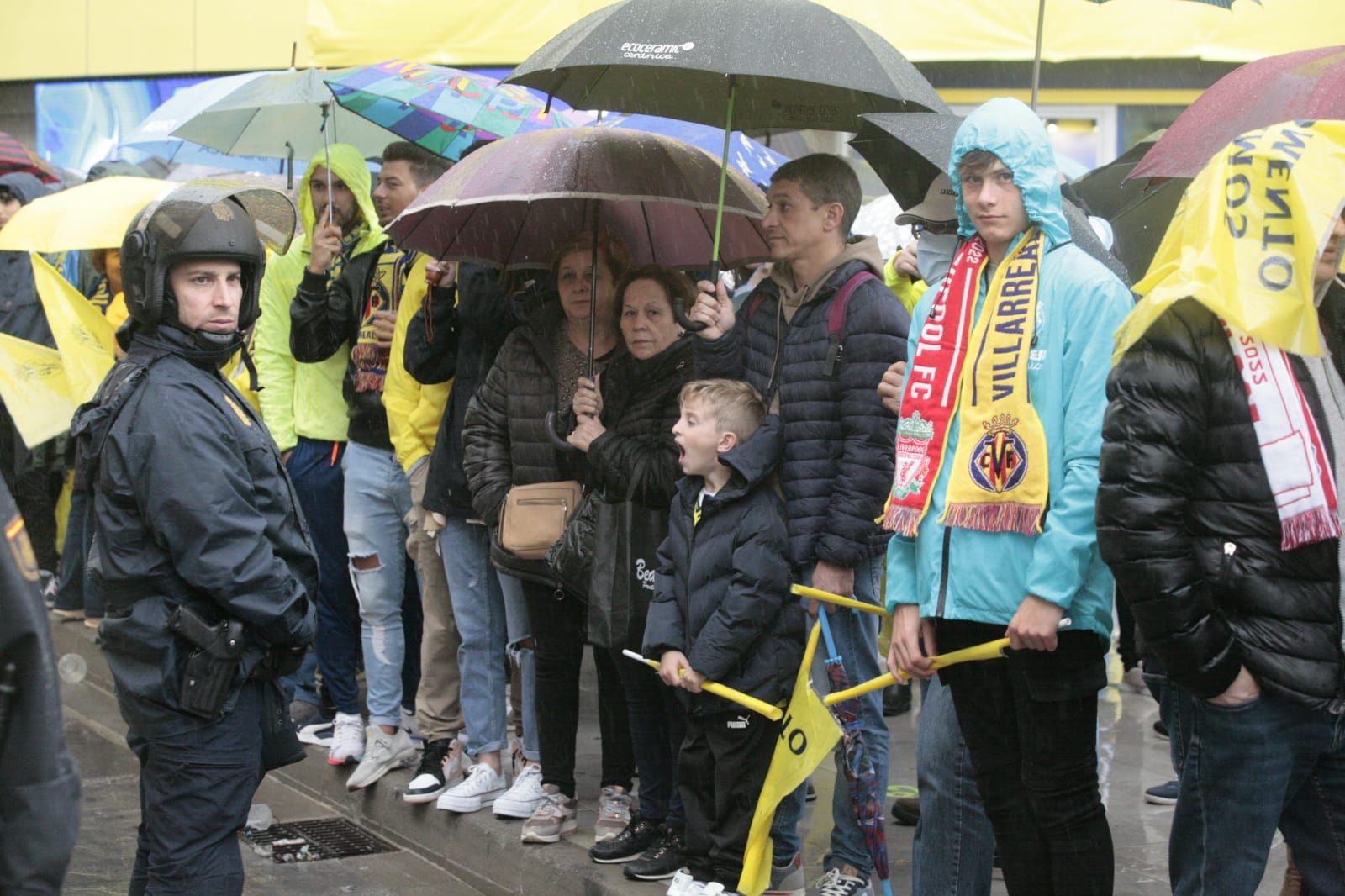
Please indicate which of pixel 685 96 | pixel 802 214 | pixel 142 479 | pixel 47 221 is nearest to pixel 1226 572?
pixel 802 214

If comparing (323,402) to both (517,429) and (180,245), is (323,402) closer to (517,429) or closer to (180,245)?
(517,429)

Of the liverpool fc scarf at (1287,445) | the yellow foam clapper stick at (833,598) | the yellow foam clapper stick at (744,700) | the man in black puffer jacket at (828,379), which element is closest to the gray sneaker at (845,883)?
the man in black puffer jacket at (828,379)

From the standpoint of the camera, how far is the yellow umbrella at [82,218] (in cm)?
669

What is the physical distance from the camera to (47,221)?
690cm

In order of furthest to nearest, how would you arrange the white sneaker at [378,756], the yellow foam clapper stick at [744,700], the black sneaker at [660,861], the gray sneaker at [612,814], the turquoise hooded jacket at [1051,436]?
the white sneaker at [378,756], the gray sneaker at [612,814], the black sneaker at [660,861], the yellow foam clapper stick at [744,700], the turquoise hooded jacket at [1051,436]

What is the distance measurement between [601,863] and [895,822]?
1201mm

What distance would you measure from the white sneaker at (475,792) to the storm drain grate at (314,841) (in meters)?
0.43

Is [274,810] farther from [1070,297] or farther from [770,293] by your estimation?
[1070,297]

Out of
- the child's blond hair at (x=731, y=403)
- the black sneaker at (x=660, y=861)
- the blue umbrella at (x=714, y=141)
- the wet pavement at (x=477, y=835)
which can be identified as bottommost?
the wet pavement at (x=477, y=835)

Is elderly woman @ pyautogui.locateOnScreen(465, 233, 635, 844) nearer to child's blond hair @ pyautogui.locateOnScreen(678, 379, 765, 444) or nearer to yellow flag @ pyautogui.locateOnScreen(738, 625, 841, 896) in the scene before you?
child's blond hair @ pyautogui.locateOnScreen(678, 379, 765, 444)

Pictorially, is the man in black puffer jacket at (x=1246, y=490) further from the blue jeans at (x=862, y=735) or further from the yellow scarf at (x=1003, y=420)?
the blue jeans at (x=862, y=735)

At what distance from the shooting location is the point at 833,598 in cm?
443

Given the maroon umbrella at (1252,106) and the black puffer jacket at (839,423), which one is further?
the black puffer jacket at (839,423)

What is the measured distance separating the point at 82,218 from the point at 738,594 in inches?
153
